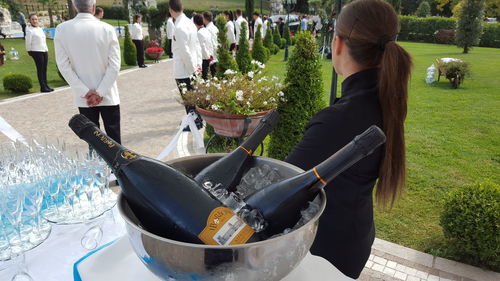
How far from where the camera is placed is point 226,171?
3.76 ft

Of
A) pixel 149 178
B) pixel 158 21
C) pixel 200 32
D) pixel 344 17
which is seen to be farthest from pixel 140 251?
pixel 158 21

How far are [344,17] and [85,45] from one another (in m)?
3.58

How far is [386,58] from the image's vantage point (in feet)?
4.58

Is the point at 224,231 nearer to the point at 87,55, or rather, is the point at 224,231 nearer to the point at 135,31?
the point at 87,55

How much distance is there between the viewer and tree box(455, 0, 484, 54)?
775 inches

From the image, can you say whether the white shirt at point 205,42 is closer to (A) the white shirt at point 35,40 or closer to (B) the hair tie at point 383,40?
(A) the white shirt at point 35,40

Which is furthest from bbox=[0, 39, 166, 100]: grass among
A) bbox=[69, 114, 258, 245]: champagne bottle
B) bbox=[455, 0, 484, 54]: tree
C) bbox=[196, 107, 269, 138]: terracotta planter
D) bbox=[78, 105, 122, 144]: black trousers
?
bbox=[455, 0, 484, 54]: tree

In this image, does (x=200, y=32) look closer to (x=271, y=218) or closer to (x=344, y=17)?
(x=344, y=17)

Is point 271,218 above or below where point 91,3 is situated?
below

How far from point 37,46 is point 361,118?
430 inches

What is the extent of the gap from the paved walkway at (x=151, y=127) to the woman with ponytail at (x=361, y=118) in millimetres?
1651

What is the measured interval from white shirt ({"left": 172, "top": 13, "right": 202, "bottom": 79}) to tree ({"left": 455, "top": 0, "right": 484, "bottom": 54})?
1914 cm

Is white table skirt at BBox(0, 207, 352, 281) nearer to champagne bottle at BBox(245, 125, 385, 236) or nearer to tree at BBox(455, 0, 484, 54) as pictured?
champagne bottle at BBox(245, 125, 385, 236)

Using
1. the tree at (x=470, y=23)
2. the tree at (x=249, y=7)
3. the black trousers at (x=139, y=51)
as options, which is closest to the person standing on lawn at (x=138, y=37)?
the black trousers at (x=139, y=51)
